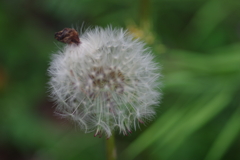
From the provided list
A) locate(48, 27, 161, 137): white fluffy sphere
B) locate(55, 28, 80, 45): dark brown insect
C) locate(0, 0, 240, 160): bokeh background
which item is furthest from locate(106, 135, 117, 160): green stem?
locate(0, 0, 240, 160): bokeh background

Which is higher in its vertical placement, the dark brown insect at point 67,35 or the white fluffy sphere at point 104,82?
the dark brown insect at point 67,35

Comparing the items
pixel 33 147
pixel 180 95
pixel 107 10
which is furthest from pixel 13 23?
pixel 180 95

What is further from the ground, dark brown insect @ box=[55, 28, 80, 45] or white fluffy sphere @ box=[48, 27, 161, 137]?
dark brown insect @ box=[55, 28, 80, 45]

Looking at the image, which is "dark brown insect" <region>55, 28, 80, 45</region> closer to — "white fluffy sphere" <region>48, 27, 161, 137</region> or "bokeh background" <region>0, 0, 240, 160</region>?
"white fluffy sphere" <region>48, 27, 161, 137</region>

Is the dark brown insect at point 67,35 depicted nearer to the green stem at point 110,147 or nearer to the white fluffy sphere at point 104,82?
the white fluffy sphere at point 104,82

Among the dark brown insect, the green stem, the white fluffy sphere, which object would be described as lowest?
the green stem

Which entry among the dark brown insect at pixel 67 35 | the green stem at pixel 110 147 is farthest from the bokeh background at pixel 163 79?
the dark brown insect at pixel 67 35
